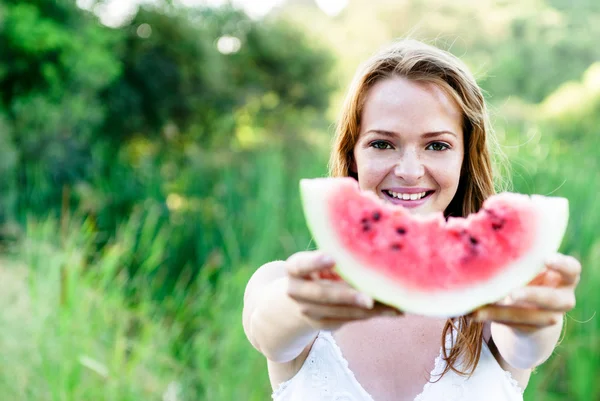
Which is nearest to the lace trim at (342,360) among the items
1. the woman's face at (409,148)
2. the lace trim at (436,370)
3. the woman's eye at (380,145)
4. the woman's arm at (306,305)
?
the lace trim at (436,370)

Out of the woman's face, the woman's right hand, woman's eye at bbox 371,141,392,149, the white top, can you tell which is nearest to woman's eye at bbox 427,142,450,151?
the woman's face

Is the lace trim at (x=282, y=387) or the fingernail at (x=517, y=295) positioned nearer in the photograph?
the fingernail at (x=517, y=295)

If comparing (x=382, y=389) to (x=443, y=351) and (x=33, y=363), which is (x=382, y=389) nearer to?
(x=443, y=351)

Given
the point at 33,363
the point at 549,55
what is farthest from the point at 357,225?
the point at 549,55

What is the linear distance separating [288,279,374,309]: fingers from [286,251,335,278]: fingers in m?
0.02

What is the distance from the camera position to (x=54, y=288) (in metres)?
3.53

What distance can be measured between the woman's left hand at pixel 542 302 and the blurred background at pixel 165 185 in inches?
47.9

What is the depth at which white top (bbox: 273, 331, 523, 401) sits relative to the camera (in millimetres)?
1529

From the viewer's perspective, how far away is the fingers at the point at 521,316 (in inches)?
41.0

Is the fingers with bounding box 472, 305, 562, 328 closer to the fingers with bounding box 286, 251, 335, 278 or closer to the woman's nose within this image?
the fingers with bounding box 286, 251, 335, 278

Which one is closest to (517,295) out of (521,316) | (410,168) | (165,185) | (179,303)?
(521,316)

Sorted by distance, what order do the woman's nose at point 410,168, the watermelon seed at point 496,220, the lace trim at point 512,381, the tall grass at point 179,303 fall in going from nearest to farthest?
the watermelon seed at point 496,220, the woman's nose at point 410,168, the lace trim at point 512,381, the tall grass at point 179,303

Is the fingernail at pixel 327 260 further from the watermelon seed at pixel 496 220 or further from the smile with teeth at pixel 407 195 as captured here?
the smile with teeth at pixel 407 195

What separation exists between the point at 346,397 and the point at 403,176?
1.85ft
